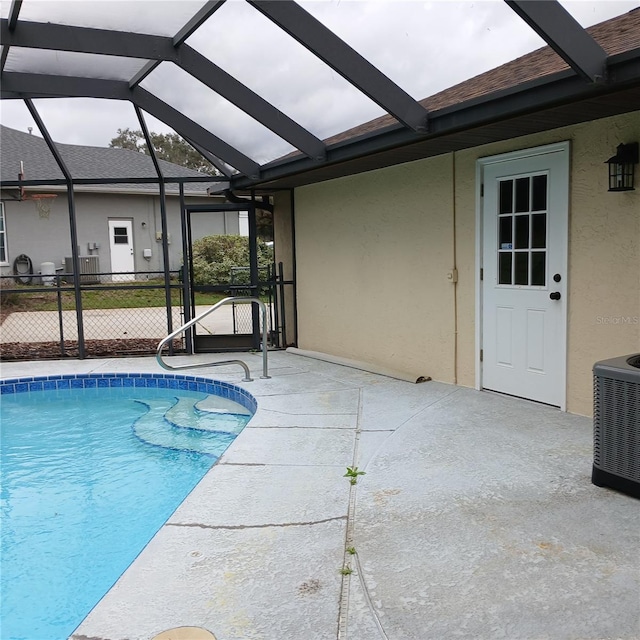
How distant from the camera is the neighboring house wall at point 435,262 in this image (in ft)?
13.2

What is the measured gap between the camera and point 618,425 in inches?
114

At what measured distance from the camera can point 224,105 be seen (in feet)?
19.1

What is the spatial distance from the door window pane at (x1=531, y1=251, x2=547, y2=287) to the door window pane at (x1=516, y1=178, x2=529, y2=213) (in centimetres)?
37

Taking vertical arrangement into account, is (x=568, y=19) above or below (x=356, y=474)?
above

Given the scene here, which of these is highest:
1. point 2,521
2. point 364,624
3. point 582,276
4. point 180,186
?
point 180,186

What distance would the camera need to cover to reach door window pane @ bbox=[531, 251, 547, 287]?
4555 millimetres

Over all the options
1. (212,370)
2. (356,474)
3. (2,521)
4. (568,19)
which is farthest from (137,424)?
(568,19)

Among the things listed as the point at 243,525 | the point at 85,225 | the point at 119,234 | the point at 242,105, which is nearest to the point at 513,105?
the point at 242,105

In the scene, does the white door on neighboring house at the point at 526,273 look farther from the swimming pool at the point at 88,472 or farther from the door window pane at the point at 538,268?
the swimming pool at the point at 88,472

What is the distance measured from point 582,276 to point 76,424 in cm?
450

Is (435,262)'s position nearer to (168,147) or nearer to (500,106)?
(500,106)

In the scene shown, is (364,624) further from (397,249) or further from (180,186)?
(180,186)

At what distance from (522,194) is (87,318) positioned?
946cm

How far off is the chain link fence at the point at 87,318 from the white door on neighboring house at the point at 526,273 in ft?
13.5
